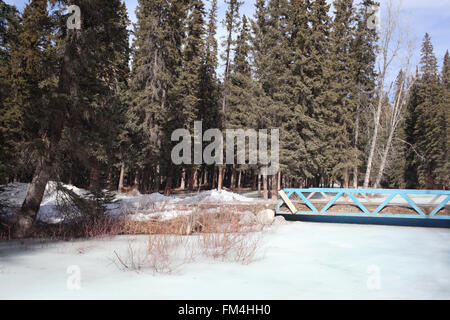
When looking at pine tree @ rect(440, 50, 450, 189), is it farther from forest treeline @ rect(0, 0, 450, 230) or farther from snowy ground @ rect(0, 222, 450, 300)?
snowy ground @ rect(0, 222, 450, 300)

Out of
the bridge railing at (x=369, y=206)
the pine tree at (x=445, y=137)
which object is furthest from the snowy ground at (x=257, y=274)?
the pine tree at (x=445, y=137)

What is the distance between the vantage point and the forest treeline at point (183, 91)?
9.67m

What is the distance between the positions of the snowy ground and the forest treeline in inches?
138

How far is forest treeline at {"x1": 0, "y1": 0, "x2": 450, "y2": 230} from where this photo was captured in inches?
381

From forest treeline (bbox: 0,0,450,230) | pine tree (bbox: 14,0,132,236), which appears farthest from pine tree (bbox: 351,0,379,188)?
pine tree (bbox: 14,0,132,236)

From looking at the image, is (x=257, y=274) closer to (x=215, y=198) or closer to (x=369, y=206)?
(x=369, y=206)

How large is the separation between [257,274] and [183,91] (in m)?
23.2

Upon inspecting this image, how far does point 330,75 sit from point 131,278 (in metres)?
24.3

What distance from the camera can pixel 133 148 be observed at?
23703mm

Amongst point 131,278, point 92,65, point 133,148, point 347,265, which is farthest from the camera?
point 133,148

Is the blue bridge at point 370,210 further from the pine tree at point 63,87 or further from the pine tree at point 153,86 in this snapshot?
the pine tree at point 153,86

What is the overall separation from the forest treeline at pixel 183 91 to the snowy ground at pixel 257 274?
350cm
